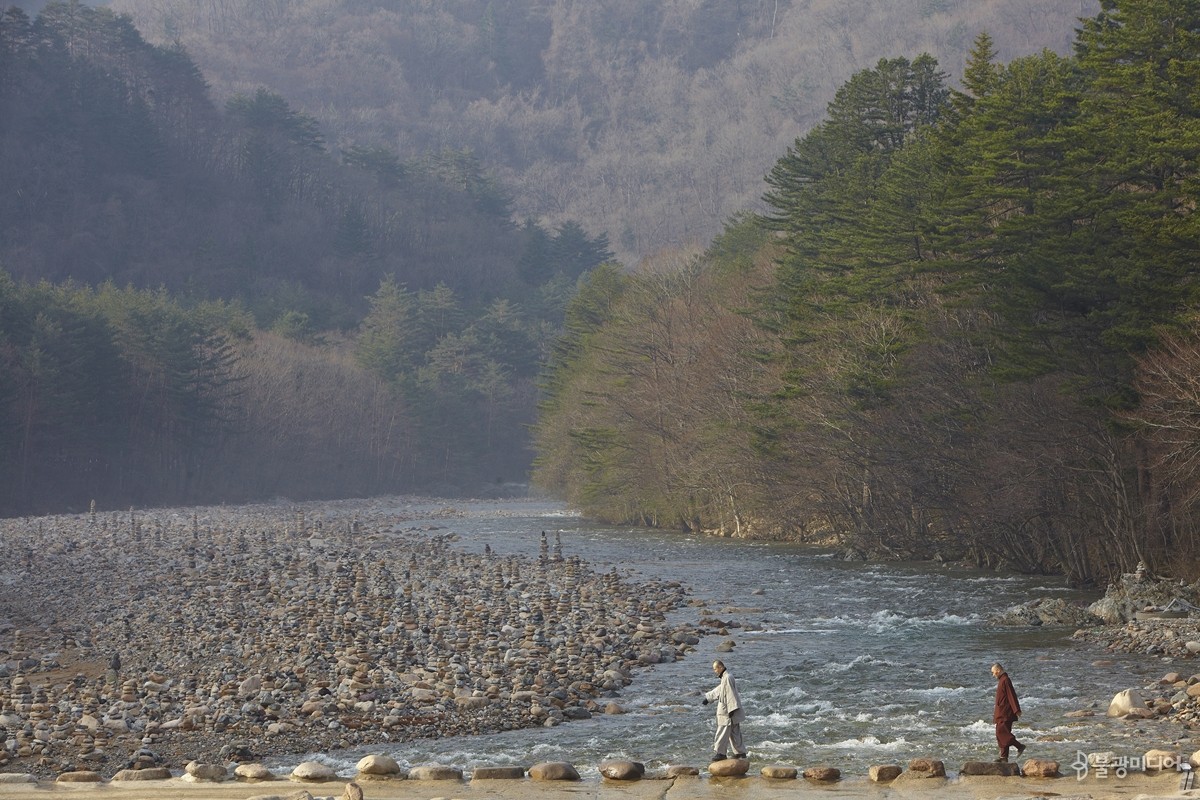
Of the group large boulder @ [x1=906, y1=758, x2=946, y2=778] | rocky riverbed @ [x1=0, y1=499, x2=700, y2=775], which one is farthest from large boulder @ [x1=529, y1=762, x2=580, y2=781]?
large boulder @ [x1=906, y1=758, x2=946, y2=778]

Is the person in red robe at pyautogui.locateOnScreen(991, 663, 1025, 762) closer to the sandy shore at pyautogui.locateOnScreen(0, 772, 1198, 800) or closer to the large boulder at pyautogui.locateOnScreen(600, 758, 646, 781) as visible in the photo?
the sandy shore at pyautogui.locateOnScreen(0, 772, 1198, 800)

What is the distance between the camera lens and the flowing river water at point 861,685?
17469 mm

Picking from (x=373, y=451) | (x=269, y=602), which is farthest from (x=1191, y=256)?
(x=373, y=451)

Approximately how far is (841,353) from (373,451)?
249ft

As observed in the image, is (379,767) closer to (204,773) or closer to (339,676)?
(204,773)

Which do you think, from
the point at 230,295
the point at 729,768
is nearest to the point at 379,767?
the point at 729,768

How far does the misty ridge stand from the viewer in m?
32.5

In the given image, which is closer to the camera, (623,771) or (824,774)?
(824,774)

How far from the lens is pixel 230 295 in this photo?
137m

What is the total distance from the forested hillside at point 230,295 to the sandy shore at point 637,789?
65992 millimetres

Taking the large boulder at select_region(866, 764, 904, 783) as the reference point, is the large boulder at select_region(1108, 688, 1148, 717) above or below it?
above

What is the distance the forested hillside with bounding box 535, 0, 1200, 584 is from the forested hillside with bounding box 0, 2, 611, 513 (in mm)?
41145

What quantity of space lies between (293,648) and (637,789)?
1185 cm

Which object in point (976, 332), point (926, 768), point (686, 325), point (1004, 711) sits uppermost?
point (686, 325)
